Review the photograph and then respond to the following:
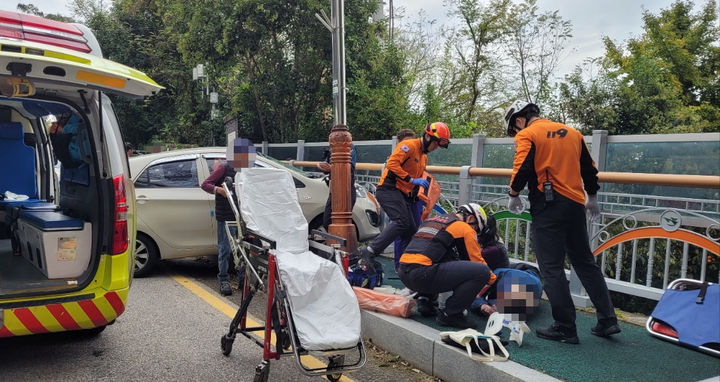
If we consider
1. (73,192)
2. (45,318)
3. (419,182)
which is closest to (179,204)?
(73,192)

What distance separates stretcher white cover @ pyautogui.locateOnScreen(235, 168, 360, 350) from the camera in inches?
141

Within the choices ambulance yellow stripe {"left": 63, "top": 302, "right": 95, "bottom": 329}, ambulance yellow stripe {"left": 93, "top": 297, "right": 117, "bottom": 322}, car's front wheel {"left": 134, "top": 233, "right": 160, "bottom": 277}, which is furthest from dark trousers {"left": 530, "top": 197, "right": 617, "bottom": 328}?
car's front wheel {"left": 134, "top": 233, "right": 160, "bottom": 277}

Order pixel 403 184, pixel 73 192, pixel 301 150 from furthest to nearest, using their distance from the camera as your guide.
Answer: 1. pixel 301 150
2. pixel 403 184
3. pixel 73 192

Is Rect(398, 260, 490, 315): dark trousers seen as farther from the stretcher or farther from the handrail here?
the handrail

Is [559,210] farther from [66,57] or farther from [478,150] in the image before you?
[66,57]

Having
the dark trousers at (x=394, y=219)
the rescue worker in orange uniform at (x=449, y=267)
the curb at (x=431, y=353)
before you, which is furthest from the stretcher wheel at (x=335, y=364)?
the dark trousers at (x=394, y=219)

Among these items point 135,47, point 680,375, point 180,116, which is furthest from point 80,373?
point 135,47

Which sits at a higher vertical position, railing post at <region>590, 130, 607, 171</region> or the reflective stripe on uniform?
railing post at <region>590, 130, 607, 171</region>

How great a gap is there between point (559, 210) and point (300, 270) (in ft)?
6.70

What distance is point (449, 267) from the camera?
15.3ft

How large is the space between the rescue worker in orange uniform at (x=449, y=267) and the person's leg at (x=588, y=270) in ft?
2.26

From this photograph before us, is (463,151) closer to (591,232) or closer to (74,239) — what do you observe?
(591,232)

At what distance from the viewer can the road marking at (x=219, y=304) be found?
434cm

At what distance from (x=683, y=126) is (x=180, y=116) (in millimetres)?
17620
